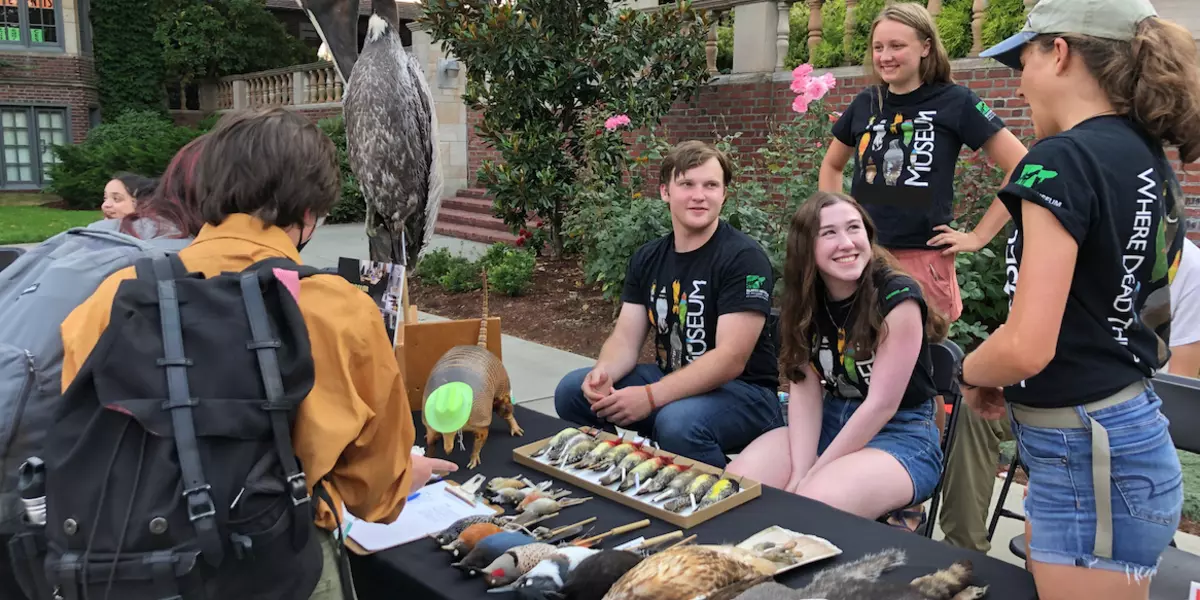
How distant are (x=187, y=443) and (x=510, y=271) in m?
6.80

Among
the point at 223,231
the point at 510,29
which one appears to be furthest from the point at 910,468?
the point at 510,29

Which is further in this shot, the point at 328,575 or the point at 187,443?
the point at 328,575

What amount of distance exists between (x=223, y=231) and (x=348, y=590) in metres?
0.73

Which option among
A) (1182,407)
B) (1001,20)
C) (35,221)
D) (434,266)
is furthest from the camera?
(35,221)

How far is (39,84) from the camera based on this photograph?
69.9 ft

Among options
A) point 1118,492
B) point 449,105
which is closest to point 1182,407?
point 1118,492

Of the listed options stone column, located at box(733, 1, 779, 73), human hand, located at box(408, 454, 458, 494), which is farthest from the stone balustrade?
human hand, located at box(408, 454, 458, 494)

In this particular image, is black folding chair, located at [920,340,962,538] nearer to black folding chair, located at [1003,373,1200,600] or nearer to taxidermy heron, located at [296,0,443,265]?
black folding chair, located at [1003,373,1200,600]

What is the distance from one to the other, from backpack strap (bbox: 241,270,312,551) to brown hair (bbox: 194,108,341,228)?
0.23m

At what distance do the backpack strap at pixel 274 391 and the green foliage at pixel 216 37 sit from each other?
956 inches

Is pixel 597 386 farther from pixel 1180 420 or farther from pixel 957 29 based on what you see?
pixel 957 29

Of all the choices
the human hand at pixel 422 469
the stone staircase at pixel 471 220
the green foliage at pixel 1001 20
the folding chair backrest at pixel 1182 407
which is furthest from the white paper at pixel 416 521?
the stone staircase at pixel 471 220

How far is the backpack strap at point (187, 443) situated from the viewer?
49.8 inches

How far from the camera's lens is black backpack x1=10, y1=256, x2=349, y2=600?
127 cm
